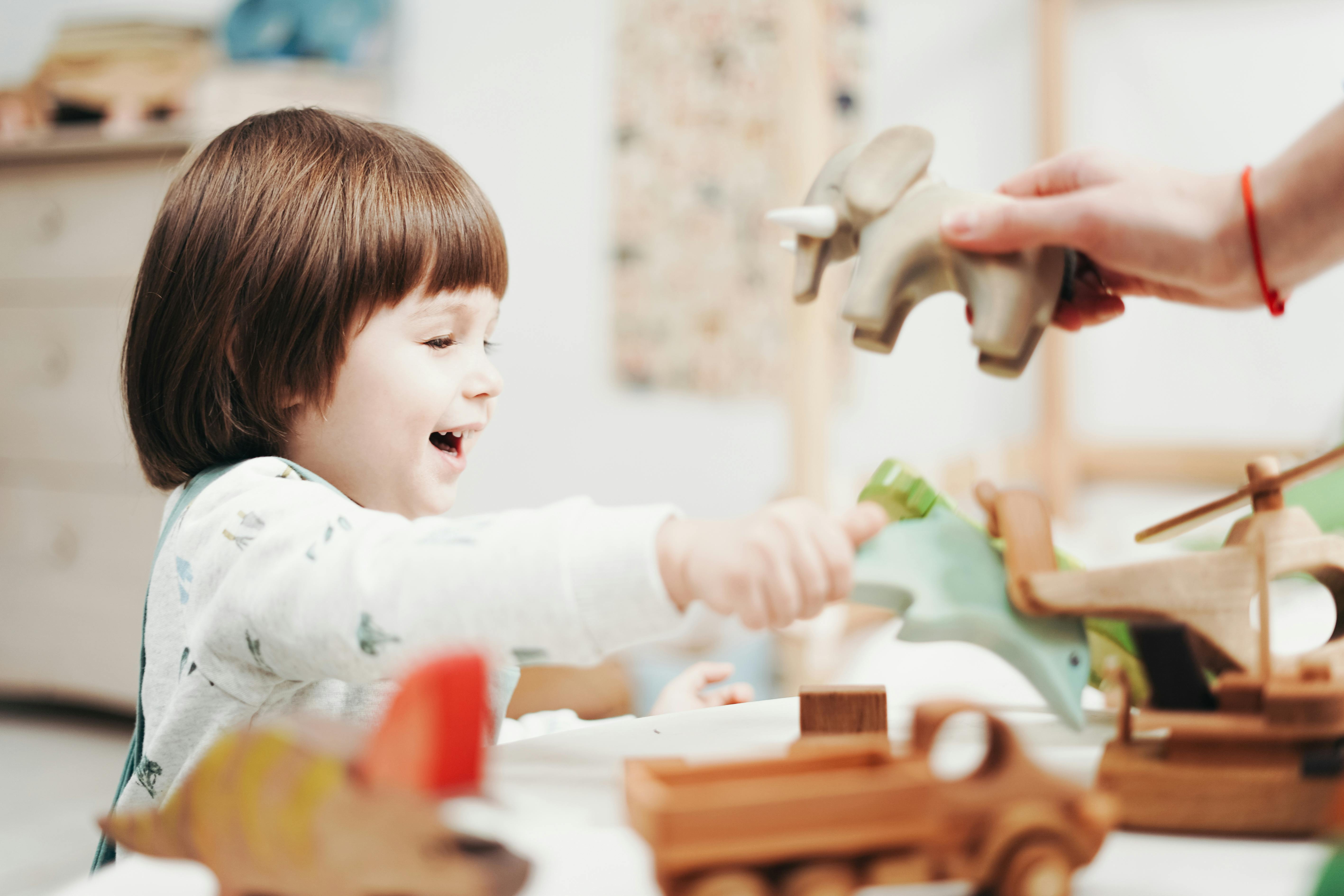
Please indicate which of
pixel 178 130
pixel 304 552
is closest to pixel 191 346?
pixel 304 552

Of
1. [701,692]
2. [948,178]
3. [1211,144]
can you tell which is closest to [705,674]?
[701,692]

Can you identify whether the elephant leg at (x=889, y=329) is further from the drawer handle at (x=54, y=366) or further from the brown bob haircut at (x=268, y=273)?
the drawer handle at (x=54, y=366)

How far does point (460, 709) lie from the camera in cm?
29

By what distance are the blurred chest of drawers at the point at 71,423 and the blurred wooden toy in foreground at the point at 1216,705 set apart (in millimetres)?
1934

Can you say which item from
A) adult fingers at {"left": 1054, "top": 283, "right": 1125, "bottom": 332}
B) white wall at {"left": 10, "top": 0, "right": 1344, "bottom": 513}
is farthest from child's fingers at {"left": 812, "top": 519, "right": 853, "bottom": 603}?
white wall at {"left": 10, "top": 0, "right": 1344, "bottom": 513}

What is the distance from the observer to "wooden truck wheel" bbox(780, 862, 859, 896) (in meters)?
0.29

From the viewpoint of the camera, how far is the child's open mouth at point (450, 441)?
0.68 metres

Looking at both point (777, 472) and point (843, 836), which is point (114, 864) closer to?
point (843, 836)

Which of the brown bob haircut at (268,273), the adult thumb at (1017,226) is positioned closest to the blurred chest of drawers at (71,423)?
the brown bob haircut at (268,273)

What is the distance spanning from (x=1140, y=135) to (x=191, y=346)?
201 cm

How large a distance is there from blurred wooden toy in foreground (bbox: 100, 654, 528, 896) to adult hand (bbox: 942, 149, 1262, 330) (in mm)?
325

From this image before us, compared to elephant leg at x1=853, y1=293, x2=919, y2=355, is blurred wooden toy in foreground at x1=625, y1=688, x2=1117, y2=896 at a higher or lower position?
lower

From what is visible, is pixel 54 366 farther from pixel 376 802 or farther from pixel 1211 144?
pixel 1211 144

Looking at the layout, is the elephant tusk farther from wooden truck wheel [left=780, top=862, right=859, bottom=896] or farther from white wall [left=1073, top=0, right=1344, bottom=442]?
white wall [left=1073, top=0, right=1344, bottom=442]
